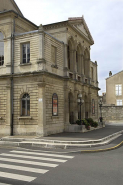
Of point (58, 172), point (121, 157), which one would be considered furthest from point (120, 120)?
point (58, 172)

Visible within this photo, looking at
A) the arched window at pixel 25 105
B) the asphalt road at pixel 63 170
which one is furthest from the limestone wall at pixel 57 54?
the asphalt road at pixel 63 170

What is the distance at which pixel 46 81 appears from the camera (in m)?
17.8

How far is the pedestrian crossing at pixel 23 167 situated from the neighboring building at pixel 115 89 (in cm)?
3827

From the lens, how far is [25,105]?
18.2 m

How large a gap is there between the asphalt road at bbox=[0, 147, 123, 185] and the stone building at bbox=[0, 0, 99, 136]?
25.0 feet

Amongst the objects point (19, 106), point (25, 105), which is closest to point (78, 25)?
point (25, 105)

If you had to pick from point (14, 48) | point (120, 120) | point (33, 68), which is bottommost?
point (120, 120)

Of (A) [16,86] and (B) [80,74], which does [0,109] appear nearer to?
(A) [16,86]

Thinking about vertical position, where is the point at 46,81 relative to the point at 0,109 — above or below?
above

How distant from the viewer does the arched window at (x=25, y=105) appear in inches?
712

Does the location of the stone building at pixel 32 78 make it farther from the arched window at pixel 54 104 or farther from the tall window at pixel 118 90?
the tall window at pixel 118 90

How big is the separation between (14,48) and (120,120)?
1123 inches

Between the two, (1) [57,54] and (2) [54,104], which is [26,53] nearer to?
(1) [57,54]

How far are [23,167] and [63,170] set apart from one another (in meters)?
1.59
